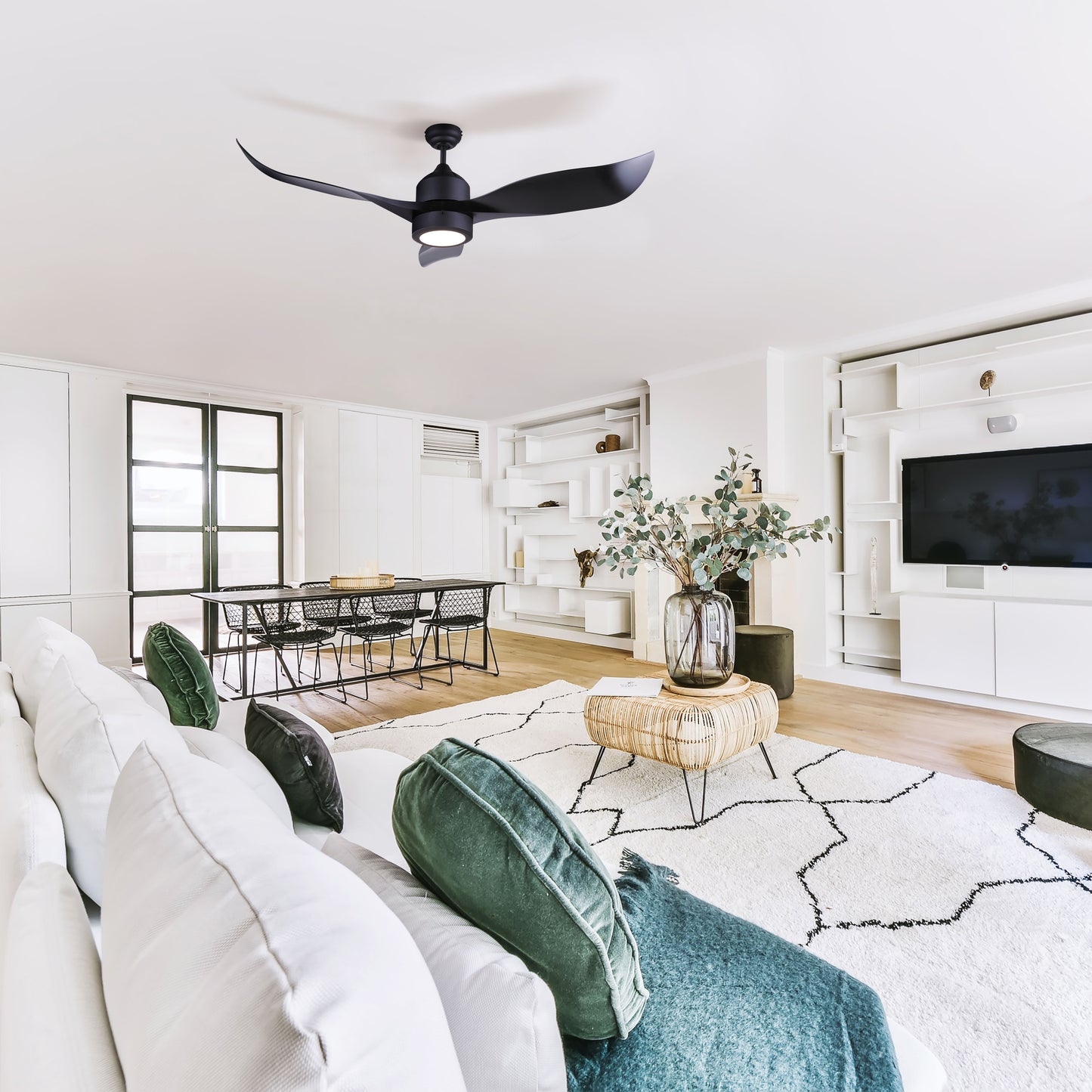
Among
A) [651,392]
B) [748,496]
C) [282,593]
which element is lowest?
[282,593]

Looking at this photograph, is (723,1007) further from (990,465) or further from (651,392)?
(651,392)

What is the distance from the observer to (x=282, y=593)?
4621mm

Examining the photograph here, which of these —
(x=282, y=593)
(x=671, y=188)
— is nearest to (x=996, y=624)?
(x=671, y=188)

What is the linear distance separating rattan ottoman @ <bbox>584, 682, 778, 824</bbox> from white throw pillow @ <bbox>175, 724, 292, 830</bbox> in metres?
1.53

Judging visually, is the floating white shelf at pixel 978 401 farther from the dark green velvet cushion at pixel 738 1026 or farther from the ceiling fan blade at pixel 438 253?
the dark green velvet cushion at pixel 738 1026

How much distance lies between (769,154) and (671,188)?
41 centimetres

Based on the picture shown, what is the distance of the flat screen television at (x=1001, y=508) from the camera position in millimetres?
4152

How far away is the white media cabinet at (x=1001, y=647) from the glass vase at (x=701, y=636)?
2.45 meters

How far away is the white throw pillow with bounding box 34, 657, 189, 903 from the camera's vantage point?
38.8 inches

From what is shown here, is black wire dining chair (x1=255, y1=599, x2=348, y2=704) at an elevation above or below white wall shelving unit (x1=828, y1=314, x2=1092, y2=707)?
below

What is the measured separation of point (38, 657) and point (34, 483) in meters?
4.84

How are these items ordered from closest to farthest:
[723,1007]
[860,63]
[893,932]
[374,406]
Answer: [723,1007], [893,932], [860,63], [374,406]

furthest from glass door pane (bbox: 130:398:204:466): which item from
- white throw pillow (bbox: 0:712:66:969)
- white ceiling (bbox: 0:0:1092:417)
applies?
white throw pillow (bbox: 0:712:66:969)

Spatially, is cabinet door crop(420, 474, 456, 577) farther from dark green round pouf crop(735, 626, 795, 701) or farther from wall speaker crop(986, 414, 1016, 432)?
wall speaker crop(986, 414, 1016, 432)
